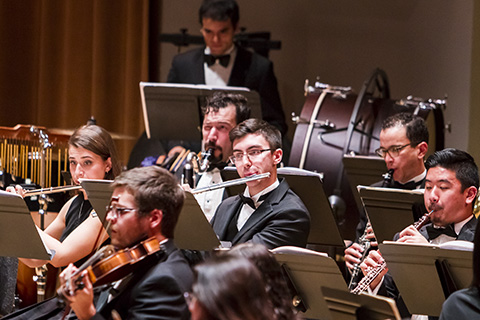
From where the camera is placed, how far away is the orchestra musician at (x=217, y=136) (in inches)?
181

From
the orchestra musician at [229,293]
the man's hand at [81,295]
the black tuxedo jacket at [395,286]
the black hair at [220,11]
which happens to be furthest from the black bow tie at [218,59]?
the orchestra musician at [229,293]

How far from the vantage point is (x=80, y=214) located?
3.99 m

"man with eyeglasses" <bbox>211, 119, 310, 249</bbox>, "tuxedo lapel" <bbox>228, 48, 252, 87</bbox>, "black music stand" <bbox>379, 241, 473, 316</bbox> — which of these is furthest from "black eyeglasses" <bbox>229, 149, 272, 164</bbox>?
"tuxedo lapel" <bbox>228, 48, 252, 87</bbox>

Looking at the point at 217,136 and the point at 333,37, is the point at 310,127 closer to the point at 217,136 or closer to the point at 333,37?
the point at 217,136

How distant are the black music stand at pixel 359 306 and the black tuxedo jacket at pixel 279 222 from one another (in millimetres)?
1111

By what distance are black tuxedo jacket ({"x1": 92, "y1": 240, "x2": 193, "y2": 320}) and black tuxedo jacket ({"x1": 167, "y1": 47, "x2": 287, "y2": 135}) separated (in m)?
3.21

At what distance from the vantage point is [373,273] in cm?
349

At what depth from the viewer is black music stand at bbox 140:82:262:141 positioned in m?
5.04

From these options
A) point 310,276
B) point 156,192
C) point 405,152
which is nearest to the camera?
point 156,192

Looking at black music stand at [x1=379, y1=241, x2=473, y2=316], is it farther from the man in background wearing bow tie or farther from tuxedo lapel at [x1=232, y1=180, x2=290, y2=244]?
the man in background wearing bow tie

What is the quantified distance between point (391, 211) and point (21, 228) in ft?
5.30

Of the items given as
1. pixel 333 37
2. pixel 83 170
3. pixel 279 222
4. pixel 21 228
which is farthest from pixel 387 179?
pixel 333 37

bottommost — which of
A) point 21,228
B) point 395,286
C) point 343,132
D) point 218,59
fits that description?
point 395,286

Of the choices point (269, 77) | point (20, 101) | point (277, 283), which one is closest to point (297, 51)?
point (269, 77)
